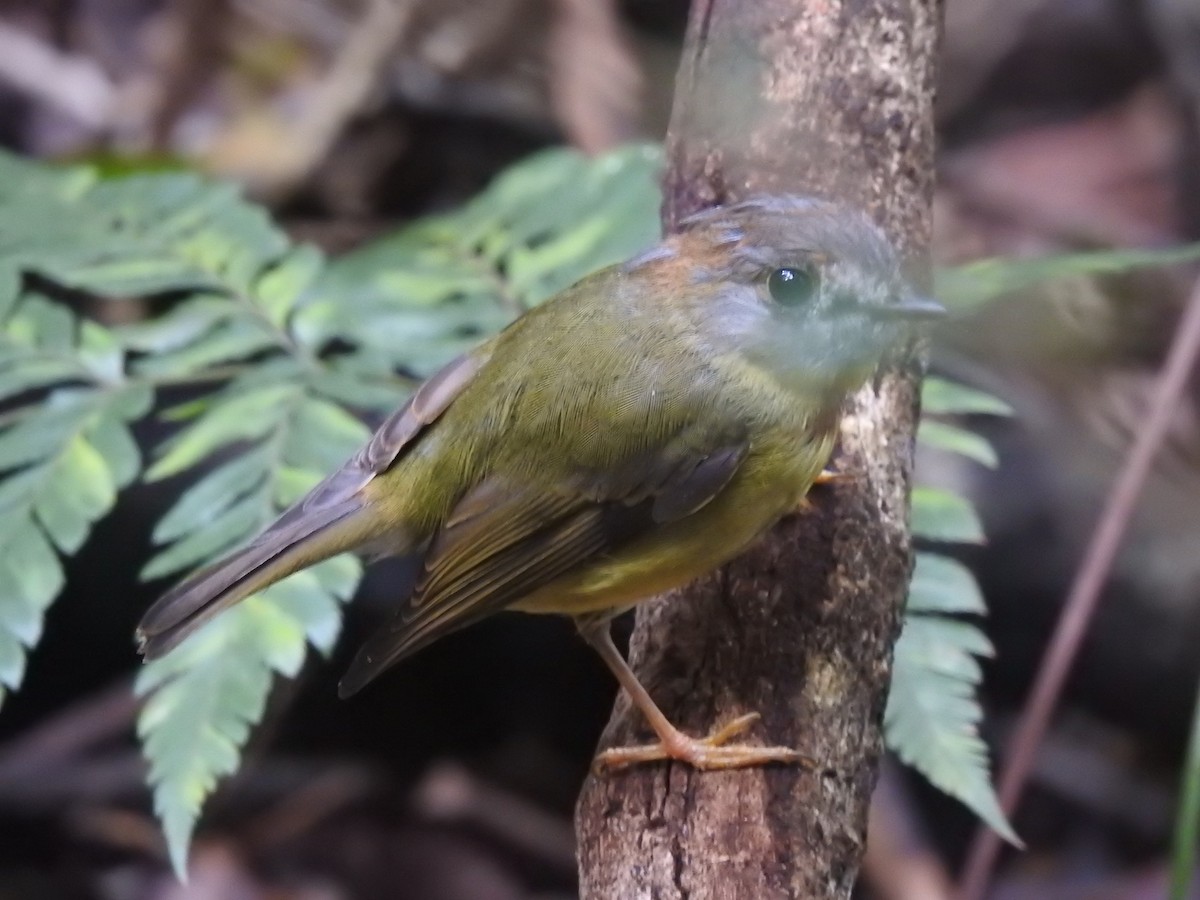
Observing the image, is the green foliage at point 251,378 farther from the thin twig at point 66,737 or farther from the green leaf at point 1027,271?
the thin twig at point 66,737

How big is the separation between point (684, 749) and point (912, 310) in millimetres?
651

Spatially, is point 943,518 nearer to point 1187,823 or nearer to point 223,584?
point 1187,823

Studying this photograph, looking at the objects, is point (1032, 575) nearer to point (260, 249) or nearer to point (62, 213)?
point (260, 249)

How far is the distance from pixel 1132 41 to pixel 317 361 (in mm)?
3870

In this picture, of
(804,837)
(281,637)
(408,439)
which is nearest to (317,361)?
(408,439)

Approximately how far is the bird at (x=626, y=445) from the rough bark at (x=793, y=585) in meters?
0.06

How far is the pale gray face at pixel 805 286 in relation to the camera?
6.08 ft

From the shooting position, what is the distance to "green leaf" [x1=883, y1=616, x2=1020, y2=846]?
196 cm

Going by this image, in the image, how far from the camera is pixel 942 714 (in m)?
2.02

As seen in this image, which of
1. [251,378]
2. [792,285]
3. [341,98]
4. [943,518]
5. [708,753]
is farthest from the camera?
[341,98]

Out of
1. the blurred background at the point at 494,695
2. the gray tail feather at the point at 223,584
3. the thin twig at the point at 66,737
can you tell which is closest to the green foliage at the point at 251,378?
the gray tail feather at the point at 223,584

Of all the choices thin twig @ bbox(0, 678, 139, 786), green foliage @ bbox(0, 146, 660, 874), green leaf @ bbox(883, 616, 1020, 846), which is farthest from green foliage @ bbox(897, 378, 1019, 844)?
thin twig @ bbox(0, 678, 139, 786)

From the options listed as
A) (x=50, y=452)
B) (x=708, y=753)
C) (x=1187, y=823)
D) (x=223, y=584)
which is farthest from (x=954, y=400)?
(x=50, y=452)

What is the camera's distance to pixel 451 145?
4.60m
